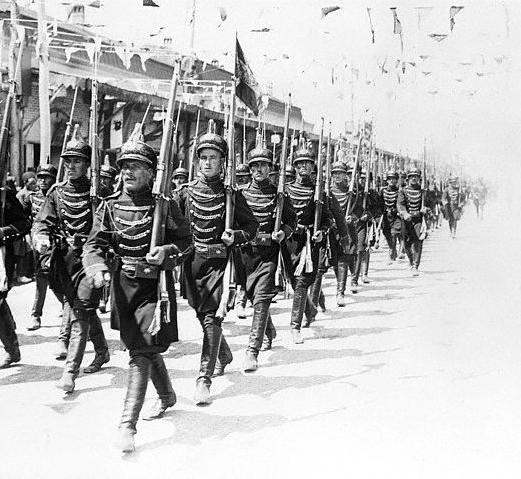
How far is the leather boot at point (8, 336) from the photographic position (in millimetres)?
6230

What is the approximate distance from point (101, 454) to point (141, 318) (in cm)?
87

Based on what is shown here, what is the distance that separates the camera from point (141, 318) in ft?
14.9

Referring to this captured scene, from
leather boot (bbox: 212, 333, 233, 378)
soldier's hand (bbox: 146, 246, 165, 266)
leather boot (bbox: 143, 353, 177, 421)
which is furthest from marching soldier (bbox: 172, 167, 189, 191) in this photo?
soldier's hand (bbox: 146, 246, 165, 266)

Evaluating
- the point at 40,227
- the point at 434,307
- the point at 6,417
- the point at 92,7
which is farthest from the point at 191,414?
the point at 92,7

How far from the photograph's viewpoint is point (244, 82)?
768cm

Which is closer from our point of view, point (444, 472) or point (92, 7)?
point (444, 472)

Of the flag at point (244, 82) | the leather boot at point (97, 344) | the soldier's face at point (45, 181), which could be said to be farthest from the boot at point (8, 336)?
the flag at point (244, 82)

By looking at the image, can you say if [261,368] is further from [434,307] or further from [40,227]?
[434,307]

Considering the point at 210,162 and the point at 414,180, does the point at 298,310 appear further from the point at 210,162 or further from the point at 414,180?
the point at 414,180

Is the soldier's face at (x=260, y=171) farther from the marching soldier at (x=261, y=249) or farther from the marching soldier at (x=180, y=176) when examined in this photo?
the marching soldier at (x=180, y=176)

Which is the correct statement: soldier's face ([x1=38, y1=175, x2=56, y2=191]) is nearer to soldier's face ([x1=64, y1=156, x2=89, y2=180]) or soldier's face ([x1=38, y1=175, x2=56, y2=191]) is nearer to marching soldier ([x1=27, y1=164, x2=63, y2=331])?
marching soldier ([x1=27, y1=164, x2=63, y2=331])

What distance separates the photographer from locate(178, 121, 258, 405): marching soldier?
219 inches

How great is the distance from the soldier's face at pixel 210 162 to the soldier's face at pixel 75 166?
1.22m

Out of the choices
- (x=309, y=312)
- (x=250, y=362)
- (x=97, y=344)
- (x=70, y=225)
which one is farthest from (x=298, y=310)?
(x=70, y=225)
